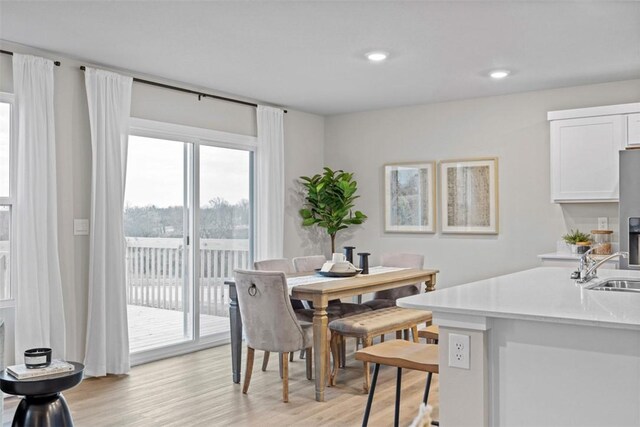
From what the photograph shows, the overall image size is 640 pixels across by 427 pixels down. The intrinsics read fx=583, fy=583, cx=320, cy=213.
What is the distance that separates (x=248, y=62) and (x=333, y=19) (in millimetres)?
1244

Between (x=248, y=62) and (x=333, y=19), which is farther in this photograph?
(x=248, y=62)

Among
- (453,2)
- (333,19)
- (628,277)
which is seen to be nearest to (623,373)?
(628,277)

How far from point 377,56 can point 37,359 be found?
313 centimetres

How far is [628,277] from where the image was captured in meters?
3.26

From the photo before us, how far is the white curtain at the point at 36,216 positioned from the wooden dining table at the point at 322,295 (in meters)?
1.28

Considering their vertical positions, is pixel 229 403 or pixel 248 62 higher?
pixel 248 62

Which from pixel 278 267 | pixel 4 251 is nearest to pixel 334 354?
pixel 278 267

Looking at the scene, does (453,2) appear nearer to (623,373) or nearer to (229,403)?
(623,373)

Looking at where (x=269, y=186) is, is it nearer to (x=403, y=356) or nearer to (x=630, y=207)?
(x=630, y=207)

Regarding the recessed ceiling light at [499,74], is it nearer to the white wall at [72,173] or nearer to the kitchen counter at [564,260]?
the kitchen counter at [564,260]

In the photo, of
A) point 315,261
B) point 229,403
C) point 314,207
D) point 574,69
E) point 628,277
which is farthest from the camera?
point 314,207

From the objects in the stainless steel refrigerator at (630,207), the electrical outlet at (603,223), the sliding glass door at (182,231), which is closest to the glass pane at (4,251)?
the sliding glass door at (182,231)

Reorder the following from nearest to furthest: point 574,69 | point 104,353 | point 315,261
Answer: point 104,353 < point 574,69 < point 315,261

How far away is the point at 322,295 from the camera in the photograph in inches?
157
